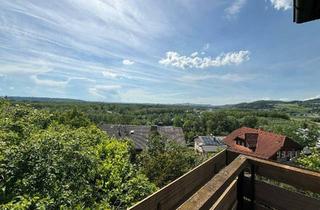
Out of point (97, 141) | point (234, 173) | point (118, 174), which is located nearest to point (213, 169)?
point (234, 173)

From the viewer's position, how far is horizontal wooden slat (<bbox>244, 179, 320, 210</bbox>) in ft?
6.28

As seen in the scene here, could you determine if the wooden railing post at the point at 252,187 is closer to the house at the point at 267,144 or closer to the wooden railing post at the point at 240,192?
the wooden railing post at the point at 240,192

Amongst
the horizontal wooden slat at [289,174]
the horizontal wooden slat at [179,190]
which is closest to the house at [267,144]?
the horizontal wooden slat at [289,174]

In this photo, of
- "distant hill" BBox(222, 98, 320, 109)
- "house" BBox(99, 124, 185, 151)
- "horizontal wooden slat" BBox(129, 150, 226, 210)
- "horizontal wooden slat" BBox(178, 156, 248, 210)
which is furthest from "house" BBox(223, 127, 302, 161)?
"distant hill" BBox(222, 98, 320, 109)

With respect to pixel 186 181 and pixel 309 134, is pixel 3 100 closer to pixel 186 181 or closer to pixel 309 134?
pixel 186 181

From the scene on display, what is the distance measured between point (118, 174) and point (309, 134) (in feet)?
180

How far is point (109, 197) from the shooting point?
22.2 feet

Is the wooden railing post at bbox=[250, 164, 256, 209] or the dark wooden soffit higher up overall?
the dark wooden soffit

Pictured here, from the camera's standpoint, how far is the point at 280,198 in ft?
6.84

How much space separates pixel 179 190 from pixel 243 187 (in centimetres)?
94

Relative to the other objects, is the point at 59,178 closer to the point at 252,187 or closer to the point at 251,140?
the point at 252,187

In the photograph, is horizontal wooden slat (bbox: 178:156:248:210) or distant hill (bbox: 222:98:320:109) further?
distant hill (bbox: 222:98:320:109)

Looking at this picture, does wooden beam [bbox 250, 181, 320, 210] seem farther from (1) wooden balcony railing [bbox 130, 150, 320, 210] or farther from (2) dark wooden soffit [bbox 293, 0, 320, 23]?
(2) dark wooden soffit [bbox 293, 0, 320, 23]

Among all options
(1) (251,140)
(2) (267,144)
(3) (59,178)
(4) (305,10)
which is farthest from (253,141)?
(4) (305,10)
